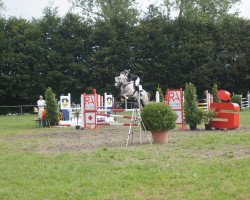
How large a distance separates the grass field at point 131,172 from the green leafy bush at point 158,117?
572 millimetres

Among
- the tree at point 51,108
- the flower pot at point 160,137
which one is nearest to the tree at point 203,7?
the tree at point 51,108

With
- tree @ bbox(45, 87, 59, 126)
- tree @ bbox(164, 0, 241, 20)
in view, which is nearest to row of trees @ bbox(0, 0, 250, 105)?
tree @ bbox(164, 0, 241, 20)

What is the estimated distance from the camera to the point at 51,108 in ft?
65.0

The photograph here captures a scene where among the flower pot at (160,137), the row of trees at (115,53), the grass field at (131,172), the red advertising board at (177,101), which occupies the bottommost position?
the grass field at (131,172)

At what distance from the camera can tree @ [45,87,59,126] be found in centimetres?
1967

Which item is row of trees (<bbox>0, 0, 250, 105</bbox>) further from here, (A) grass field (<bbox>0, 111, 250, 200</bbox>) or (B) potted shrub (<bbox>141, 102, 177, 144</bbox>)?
(A) grass field (<bbox>0, 111, 250, 200</bbox>)

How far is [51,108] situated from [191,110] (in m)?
6.55

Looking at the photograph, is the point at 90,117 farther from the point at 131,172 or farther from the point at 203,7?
the point at 203,7

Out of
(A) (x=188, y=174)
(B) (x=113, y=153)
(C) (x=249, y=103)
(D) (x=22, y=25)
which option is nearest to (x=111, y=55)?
(D) (x=22, y=25)

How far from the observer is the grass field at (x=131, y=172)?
5.73 meters

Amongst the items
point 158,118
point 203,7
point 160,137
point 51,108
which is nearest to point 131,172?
point 158,118

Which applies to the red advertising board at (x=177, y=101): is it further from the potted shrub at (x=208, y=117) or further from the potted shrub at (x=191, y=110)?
the potted shrub at (x=208, y=117)

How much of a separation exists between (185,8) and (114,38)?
942 cm

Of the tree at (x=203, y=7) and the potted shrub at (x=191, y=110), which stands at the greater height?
the tree at (x=203, y=7)
